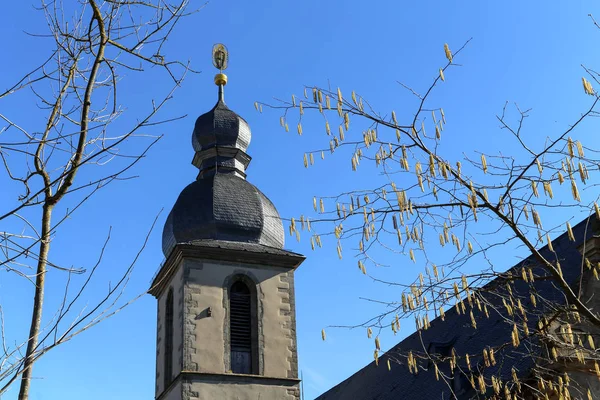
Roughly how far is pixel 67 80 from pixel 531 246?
126 inches

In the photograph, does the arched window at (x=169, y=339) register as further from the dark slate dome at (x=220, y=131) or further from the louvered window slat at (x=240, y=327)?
the dark slate dome at (x=220, y=131)

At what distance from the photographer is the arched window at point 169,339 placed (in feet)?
65.3

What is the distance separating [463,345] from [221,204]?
262 inches

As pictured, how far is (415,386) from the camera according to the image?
17703 millimetres

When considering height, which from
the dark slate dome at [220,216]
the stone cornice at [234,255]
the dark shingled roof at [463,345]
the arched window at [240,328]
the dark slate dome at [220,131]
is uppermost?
the dark slate dome at [220,131]

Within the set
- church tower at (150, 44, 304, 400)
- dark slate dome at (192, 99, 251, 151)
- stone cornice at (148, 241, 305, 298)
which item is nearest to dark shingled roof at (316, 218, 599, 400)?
church tower at (150, 44, 304, 400)

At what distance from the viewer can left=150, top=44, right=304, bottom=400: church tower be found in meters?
18.6

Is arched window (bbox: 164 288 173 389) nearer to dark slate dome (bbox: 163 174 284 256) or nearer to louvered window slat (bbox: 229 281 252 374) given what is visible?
dark slate dome (bbox: 163 174 284 256)

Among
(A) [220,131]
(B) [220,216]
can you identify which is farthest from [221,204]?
(A) [220,131]

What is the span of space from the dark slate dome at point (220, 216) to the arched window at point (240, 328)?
1226 millimetres

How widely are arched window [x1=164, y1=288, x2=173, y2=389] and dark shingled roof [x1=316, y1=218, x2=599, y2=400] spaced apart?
4510 mm

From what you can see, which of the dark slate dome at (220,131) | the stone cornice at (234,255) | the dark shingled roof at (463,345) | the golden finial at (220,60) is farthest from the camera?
the golden finial at (220,60)

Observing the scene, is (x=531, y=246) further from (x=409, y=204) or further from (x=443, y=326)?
(x=443, y=326)

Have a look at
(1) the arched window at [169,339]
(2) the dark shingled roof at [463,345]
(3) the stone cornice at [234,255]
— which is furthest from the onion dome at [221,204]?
(2) the dark shingled roof at [463,345]
